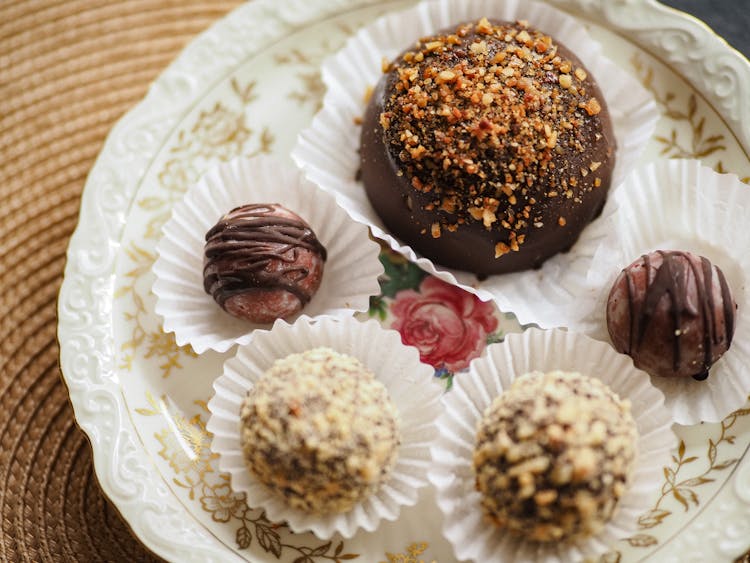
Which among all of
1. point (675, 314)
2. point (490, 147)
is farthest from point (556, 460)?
point (490, 147)

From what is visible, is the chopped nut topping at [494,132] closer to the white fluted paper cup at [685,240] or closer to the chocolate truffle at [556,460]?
the white fluted paper cup at [685,240]


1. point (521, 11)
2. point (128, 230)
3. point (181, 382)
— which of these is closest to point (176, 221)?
point (128, 230)

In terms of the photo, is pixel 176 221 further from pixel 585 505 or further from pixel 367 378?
pixel 585 505

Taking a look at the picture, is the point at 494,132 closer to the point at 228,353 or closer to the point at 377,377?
the point at 377,377

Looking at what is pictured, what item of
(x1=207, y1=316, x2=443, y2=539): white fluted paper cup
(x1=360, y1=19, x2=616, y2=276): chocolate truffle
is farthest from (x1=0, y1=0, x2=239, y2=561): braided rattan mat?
(x1=360, y1=19, x2=616, y2=276): chocolate truffle

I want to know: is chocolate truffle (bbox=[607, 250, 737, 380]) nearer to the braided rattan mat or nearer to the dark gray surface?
the dark gray surface

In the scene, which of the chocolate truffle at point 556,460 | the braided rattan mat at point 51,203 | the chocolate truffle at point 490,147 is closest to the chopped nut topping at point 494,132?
the chocolate truffle at point 490,147
